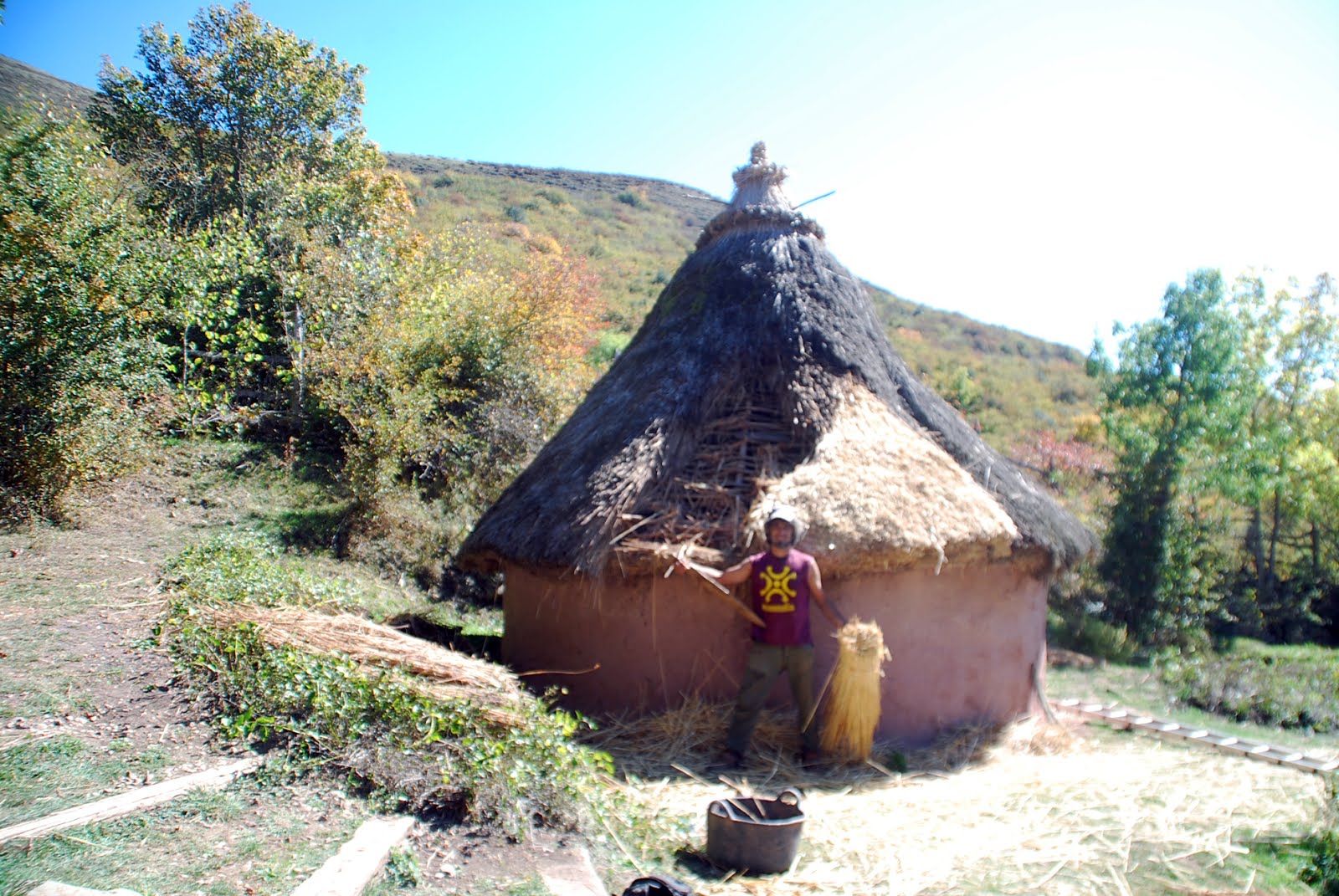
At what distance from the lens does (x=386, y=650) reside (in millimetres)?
5098

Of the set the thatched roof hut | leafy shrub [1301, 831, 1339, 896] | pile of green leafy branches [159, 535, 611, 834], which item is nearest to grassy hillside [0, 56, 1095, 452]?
the thatched roof hut

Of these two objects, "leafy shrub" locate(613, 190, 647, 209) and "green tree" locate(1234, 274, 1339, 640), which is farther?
"leafy shrub" locate(613, 190, 647, 209)

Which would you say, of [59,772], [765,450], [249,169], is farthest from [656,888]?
[249,169]

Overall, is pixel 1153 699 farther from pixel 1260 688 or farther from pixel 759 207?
pixel 759 207

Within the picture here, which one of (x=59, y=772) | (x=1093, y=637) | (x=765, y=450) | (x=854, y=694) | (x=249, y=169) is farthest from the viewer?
(x=249, y=169)

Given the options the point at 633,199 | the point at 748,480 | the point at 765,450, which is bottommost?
the point at 748,480

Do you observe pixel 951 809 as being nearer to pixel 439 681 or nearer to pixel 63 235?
pixel 439 681

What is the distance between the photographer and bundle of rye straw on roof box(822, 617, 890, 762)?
5.35 metres

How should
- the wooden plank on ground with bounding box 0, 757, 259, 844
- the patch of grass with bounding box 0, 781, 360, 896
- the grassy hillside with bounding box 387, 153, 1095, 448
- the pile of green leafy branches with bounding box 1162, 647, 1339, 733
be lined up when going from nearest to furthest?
the patch of grass with bounding box 0, 781, 360, 896
the wooden plank on ground with bounding box 0, 757, 259, 844
the pile of green leafy branches with bounding box 1162, 647, 1339, 733
the grassy hillside with bounding box 387, 153, 1095, 448

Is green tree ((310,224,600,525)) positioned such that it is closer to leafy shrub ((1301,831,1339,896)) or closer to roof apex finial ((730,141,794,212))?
roof apex finial ((730,141,794,212))

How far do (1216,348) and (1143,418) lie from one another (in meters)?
1.63

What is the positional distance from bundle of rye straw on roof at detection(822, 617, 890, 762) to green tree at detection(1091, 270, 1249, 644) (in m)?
8.68

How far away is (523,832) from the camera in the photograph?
3895 millimetres

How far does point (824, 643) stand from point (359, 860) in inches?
136
